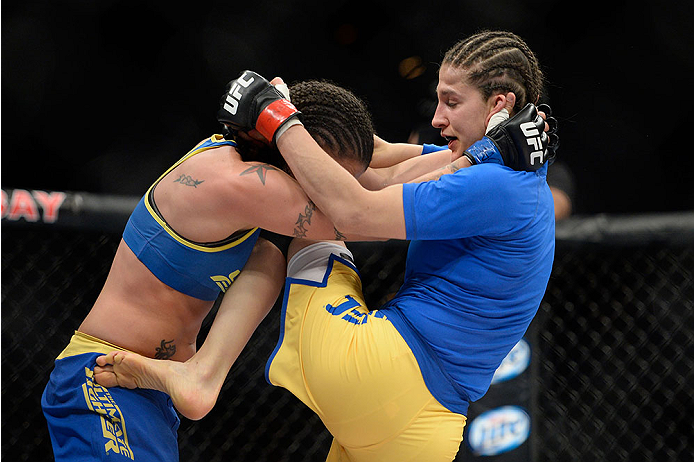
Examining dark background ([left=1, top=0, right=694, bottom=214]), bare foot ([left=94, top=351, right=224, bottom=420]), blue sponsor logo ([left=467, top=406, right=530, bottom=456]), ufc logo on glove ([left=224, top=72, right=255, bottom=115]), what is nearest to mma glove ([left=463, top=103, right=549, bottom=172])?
ufc logo on glove ([left=224, top=72, right=255, bottom=115])

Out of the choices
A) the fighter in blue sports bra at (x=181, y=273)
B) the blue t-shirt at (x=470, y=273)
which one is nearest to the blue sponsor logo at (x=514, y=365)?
the blue t-shirt at (x=470, y=273)

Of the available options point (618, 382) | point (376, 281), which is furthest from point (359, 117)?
point (618, 382)

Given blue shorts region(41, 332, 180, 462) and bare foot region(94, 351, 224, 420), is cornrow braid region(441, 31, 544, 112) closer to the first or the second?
bare foot region(94, 351, 224, 420)

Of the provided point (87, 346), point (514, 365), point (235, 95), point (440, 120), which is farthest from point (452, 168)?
point (514, 365)

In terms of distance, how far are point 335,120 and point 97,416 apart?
744mm

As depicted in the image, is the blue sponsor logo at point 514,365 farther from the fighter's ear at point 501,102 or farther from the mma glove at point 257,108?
the mma glove at point 257,108

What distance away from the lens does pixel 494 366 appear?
4.58 feet

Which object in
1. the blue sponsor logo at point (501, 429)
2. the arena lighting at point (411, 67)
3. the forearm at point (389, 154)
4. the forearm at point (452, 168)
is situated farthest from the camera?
the arena lighting at point (411, 67)

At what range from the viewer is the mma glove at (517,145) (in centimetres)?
130

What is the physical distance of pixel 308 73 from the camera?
11.3ft

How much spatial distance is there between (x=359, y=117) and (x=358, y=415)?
0.60m

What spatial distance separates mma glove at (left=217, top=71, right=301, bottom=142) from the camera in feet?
4.11

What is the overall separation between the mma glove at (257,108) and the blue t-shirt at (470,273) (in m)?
0.28

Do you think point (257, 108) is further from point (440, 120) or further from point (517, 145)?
point (517, 145)
